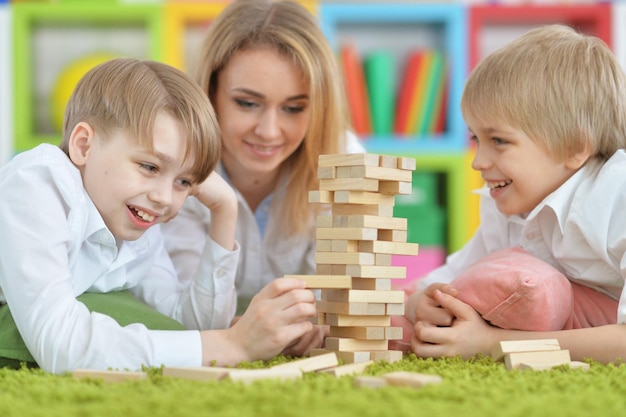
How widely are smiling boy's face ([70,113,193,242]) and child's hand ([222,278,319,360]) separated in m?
0.25

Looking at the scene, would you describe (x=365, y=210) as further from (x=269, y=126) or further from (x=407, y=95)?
(x=407, y=95)

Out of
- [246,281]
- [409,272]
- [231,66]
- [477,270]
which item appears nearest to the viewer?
[477,270]

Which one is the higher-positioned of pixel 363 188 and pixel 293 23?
pixel 293 23

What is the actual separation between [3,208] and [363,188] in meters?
0.56

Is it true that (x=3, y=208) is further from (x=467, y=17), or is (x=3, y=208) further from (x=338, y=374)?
(x=467, y=17)

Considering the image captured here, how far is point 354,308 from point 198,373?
315mm

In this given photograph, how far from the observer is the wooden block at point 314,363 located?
1.18 m

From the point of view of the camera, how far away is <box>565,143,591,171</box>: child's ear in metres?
1.62

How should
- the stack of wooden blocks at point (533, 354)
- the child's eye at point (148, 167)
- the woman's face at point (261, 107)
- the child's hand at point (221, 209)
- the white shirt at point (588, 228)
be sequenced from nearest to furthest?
the stack of wooden blocks at point (533, 354) → the child's eye at point (148, 167) → the white shirt at point (588, 228) → the child's hand at point (221, 209) → the woman's face at point (261, 107)

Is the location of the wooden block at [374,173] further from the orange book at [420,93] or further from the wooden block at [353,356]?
the orange book at [420,93]

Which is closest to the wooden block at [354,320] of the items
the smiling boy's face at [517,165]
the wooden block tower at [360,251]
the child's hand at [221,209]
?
the wooden block tower at [360,251]

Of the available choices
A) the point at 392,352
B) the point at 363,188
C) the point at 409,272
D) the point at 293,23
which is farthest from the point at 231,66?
the point at 409,272

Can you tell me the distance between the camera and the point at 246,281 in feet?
6.69

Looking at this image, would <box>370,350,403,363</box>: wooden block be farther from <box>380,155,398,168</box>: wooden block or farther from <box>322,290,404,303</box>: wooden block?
<box>380,155,398,168</box>: wooden block
